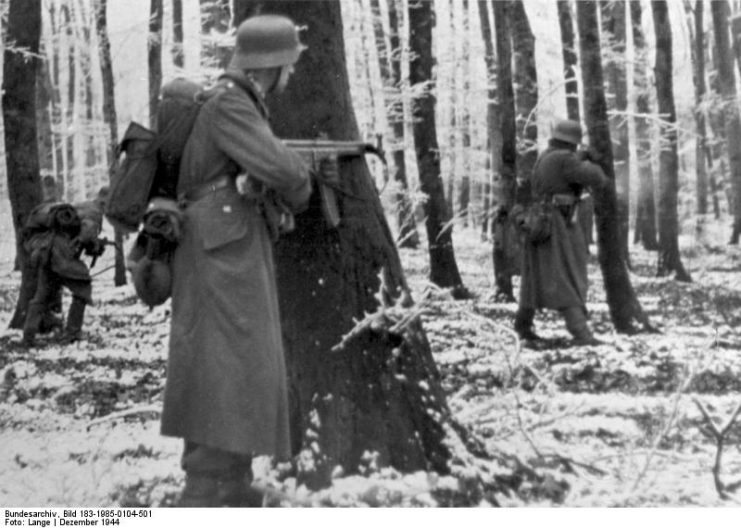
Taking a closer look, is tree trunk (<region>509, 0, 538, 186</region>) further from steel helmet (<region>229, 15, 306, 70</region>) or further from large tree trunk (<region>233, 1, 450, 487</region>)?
steel helmet (<region>229, 15, 306, 70</region>)

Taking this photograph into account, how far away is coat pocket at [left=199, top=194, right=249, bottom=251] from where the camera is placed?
2.68 metres

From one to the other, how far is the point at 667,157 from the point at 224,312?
3.89m

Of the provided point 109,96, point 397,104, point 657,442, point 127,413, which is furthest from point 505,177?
point 127,413

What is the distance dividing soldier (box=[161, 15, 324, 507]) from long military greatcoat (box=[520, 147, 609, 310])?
2679 mm

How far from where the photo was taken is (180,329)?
9.02 ft

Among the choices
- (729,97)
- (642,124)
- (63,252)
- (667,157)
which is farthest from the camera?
(667,157)

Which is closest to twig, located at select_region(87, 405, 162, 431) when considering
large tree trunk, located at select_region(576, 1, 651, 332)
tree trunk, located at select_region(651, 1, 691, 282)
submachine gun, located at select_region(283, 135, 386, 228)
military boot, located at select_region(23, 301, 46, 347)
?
military boot, located at select_region(23, 301, 46, 347)

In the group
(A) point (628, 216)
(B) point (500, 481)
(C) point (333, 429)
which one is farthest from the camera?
(A) point (628, 216)

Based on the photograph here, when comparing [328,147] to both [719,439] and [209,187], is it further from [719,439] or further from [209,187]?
[719,439]

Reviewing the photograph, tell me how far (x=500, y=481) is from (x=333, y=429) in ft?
2.22

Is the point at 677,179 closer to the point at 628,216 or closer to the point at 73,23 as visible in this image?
the point at 628,216

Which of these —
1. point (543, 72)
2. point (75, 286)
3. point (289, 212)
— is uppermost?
point (543, 72)

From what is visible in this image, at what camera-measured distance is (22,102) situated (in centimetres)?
456
